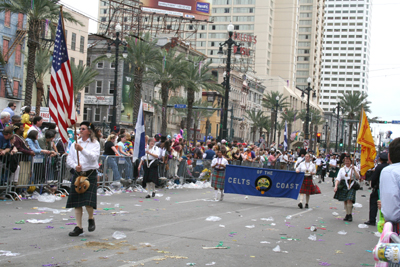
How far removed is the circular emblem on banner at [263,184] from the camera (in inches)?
653

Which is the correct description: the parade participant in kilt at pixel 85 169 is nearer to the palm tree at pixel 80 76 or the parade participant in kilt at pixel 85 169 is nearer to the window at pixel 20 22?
the palm tree at pixel 80 76

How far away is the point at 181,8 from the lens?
69375 millimetres

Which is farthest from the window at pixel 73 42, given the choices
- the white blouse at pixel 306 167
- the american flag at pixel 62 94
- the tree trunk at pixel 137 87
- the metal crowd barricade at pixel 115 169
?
the american flag at pixel 62 94

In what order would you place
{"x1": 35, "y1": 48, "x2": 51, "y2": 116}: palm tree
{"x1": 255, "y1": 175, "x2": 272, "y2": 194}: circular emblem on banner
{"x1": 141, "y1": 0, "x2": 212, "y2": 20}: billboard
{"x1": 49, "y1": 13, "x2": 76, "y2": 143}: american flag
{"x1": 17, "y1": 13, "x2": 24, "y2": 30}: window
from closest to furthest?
{"x1": 49, "y1": 13, "x2": 76, "y2": 143}: american flag
{"x1": 255, "y1": 175, "x2": 272, "y2": 194}: circular emblem on banner
{"x1": 35, "y1": 48, "x2": 51, "y2": 116}: palm tree
{"x1": 17, "y1": 13, "x2": 24, "y2": 30}: window
{"x1": 141, "y1": 0, "x2": 212, "y2": 20}: billboard

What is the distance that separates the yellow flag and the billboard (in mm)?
59427

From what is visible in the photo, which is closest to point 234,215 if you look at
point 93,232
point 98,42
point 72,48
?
point 93,232

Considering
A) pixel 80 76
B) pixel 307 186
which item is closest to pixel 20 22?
pixel 80 76

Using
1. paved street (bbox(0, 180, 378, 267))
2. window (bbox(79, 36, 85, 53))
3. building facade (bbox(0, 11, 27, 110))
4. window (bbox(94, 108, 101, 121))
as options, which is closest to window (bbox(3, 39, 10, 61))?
building facade (bbox(0, 11, 27, 110))

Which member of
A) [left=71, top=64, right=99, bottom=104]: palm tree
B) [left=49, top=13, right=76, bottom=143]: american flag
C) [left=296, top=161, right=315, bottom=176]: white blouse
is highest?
[left=71, top=64, right=99, bottom=104]: palm tree

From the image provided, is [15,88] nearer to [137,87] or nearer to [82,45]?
[137,87]

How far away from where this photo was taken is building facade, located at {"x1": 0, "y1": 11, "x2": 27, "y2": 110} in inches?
1786

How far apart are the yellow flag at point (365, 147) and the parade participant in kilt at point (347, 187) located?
7.07 feet

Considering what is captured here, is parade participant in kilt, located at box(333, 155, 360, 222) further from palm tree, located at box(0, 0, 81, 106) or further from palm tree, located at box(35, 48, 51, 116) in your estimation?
palm tree, located at box(35, 48, 51, 116)

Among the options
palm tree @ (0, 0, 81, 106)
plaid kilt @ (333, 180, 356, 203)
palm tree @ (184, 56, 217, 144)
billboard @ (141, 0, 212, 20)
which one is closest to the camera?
plaid kilt @ (333, 180, 356, 203)
